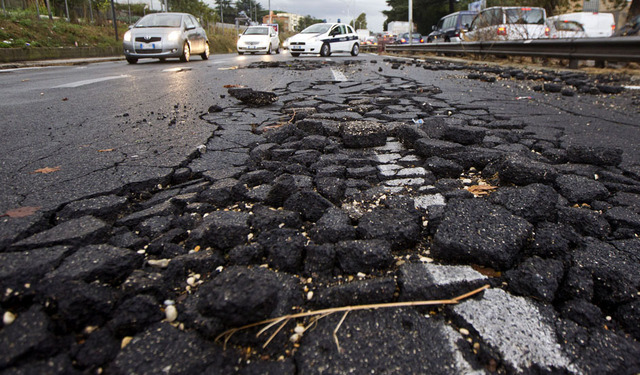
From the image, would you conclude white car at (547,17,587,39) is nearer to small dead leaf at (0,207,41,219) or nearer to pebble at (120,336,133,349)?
small dead leaf at (0,207,41,219)

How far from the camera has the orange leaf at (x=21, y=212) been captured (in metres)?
1.59

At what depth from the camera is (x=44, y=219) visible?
5.16ft

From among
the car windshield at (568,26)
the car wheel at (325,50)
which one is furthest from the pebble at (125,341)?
the car wheel at (325,50)

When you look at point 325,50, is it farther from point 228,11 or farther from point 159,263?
point 228,11

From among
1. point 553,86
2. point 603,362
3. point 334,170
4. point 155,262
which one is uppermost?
point 553,86

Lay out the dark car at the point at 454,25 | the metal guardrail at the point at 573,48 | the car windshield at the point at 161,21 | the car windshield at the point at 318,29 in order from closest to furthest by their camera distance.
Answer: the metal guardrail at the point at 573,48 < the car windshield at the point at 161,21 < the car windshield at the point at 318,29 < the dark car at the point at 454,25

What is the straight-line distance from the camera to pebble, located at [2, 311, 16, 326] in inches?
39.0

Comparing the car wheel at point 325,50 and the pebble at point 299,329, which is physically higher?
the car wheel at point 325,50

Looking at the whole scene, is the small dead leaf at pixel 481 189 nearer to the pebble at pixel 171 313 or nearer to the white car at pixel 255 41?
the pebble at pixel 171 313

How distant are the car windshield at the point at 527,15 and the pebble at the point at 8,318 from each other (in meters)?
14.3

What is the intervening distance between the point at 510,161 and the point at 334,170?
87 centimetres

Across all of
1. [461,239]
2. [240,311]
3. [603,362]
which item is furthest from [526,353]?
[240,311]

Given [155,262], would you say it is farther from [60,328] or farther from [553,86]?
[553,86]

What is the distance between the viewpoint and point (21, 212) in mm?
1616
